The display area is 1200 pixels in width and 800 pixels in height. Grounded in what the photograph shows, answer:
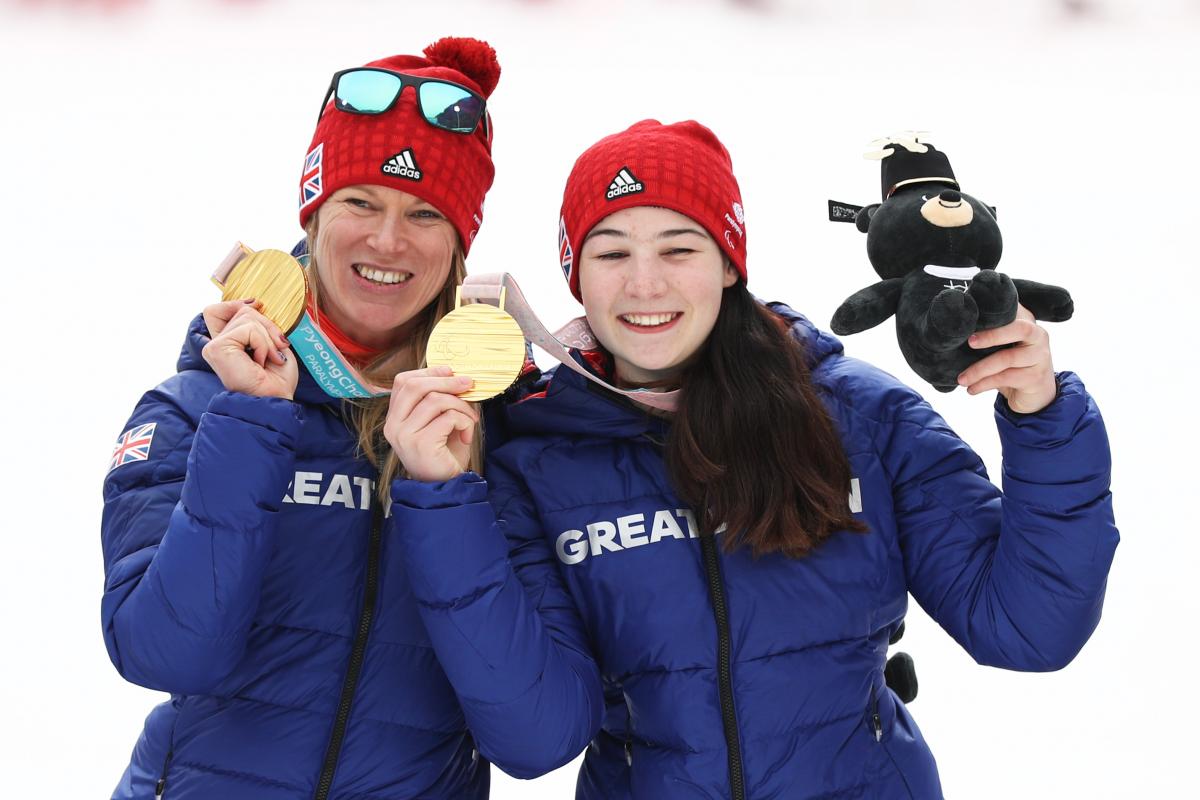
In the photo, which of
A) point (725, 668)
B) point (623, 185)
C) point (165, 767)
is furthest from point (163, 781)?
point (623, 185)

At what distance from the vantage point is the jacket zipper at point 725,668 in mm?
1396

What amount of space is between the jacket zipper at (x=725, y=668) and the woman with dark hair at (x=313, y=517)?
352 millimetres

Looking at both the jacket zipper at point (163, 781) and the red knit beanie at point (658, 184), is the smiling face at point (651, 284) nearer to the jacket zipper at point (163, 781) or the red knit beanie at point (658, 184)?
the red knit beanie at point (658, 184)

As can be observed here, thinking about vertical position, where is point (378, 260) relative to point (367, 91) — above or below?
below

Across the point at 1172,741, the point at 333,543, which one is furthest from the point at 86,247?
the point at 1172,741

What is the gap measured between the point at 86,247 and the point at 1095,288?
268 centimetres

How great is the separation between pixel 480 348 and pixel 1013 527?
2.27ft

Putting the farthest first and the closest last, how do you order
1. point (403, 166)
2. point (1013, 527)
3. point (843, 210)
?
point (403, 166)
point (843, 210)
point (1013, 527)

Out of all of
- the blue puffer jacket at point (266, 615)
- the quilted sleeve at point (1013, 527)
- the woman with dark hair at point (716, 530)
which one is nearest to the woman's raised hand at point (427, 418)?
the woman with dark hair at point (716, 530)

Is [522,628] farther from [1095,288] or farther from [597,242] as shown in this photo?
[1095,288]

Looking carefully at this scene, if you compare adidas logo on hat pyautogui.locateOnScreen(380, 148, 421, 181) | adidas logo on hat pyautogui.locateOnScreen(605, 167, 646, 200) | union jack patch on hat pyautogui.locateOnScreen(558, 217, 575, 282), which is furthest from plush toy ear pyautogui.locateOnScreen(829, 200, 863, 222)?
adidas logo on hat pyautogui.locateOnScreen(380, 148, 421, 181)

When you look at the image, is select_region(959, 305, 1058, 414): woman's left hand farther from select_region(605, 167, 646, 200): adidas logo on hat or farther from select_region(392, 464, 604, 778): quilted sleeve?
select_region(392, 464, 604, 778): quilted sleeve

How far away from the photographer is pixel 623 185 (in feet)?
5.06

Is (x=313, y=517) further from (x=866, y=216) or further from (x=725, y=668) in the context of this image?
(x=866, y=216)
